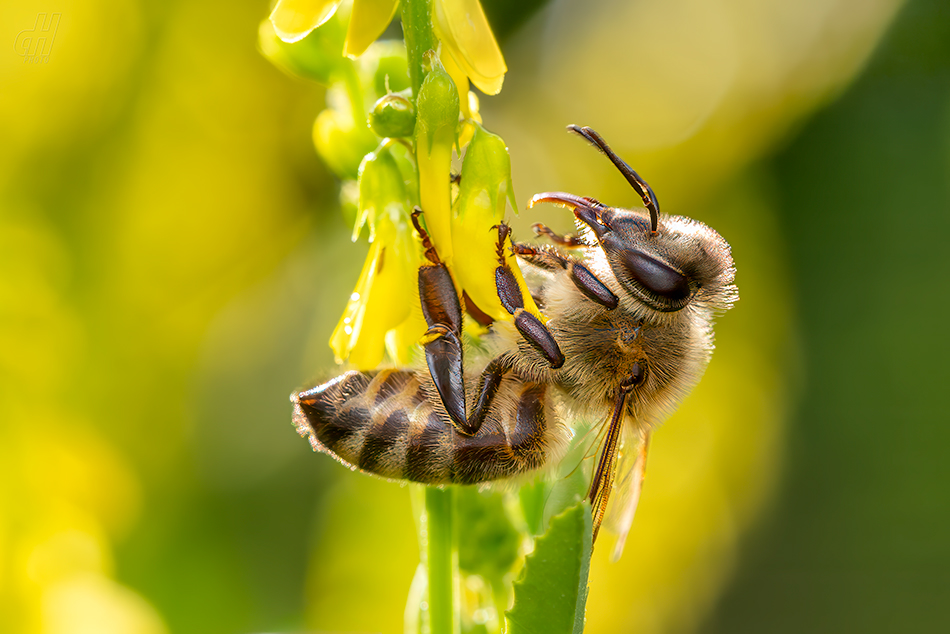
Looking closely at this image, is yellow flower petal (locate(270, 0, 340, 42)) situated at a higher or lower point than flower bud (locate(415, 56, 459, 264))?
higher

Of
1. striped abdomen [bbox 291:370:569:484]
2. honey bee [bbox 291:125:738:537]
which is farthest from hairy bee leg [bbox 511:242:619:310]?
striped abdomen [bbox 291:370:569:484]

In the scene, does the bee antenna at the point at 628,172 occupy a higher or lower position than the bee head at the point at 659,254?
higher

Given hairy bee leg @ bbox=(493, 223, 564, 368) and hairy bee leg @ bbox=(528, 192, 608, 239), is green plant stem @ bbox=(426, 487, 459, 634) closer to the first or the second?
hairy bee leg @ bbox=(493, 223, 564, 368)

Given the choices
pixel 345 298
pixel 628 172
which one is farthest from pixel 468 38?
pixel 345 298

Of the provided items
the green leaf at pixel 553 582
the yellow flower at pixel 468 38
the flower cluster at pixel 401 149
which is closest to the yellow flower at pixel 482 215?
the flower cluster at pixel 401 149

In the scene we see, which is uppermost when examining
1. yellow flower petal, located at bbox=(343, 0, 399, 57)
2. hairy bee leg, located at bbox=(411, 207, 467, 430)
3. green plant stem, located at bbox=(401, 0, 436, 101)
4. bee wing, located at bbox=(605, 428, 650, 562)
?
yellow flower petal, located at bbox=(343, 0, 399, 57)

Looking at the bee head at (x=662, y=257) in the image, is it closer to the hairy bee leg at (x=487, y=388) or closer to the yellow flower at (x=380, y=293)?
the hairy bee leg at (x=487, y=388)

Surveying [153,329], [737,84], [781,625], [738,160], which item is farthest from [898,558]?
[153,329]
